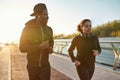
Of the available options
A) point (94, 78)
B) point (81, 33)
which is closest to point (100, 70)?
point (94, 78)

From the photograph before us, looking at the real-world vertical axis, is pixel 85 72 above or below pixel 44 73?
below

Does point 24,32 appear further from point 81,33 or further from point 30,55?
point 81,33

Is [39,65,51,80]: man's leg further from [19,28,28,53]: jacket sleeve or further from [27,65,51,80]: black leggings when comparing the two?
[19,28,28,53]: jacket sleeve

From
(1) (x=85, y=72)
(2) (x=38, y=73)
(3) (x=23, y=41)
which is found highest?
(3) (x=23, y=41)

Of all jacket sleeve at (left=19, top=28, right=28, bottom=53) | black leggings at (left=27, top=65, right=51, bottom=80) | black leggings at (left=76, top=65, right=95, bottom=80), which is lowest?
black leggings at (left=76, top=65, right=95, bottom=80)

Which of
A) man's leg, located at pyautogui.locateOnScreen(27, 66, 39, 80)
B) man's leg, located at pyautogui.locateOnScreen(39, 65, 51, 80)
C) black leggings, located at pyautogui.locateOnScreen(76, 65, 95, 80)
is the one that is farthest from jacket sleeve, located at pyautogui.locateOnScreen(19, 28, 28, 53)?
black leggings, located at pyautogui.locateOnScreen(76, 65, 95, 80)

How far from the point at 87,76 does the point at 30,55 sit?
5.13 feet

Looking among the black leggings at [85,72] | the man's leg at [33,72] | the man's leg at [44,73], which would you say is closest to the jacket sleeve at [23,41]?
the man's leg at [33,72]

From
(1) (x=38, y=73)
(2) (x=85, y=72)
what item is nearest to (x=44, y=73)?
(1) (x=38, y=73)

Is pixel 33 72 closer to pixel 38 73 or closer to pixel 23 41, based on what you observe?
pixel 38 73

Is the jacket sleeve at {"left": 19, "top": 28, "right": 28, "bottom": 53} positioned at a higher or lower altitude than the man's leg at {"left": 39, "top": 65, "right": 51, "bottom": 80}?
higher

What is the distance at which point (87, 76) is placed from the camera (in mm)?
6637

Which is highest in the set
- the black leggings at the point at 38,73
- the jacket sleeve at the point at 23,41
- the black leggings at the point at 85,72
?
the jacket sleeve at the point at 23,41

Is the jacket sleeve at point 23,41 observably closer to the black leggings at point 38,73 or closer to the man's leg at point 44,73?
the black leggings at point 38,73
